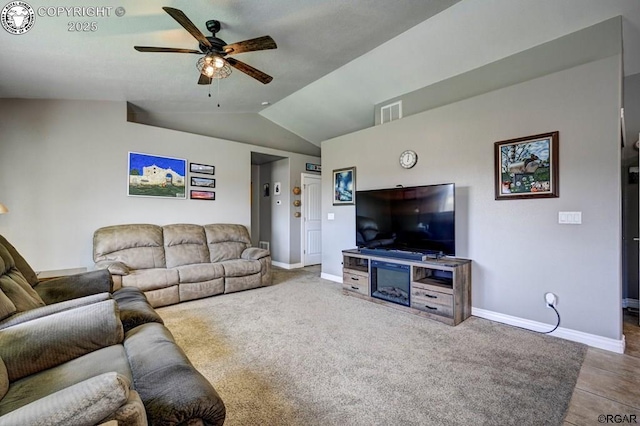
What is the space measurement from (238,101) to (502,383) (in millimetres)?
5152

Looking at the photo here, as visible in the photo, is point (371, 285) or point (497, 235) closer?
point (497, 235)

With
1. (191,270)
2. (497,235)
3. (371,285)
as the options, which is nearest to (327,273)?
(371,285)

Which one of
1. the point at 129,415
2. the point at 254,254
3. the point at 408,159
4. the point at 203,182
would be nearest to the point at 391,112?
the point at 408,159

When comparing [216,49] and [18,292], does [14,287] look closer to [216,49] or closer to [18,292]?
[18,292]

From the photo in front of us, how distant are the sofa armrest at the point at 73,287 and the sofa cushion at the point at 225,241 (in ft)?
6.86

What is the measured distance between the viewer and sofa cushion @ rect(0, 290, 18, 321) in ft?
4.96

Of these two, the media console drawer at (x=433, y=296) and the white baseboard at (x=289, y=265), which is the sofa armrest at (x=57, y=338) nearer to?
the media console drawer at (x=433, y=296)

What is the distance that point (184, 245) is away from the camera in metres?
4.53

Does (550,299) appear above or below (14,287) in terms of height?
below

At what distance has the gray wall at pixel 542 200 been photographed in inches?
100

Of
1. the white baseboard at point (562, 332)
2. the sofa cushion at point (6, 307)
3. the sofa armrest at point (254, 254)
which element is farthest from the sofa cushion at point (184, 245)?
the white baseboard at point (562, 332)

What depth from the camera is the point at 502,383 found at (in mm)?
1987

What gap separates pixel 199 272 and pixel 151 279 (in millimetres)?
585

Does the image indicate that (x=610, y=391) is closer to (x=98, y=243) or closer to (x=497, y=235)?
(x=497, y=235)
